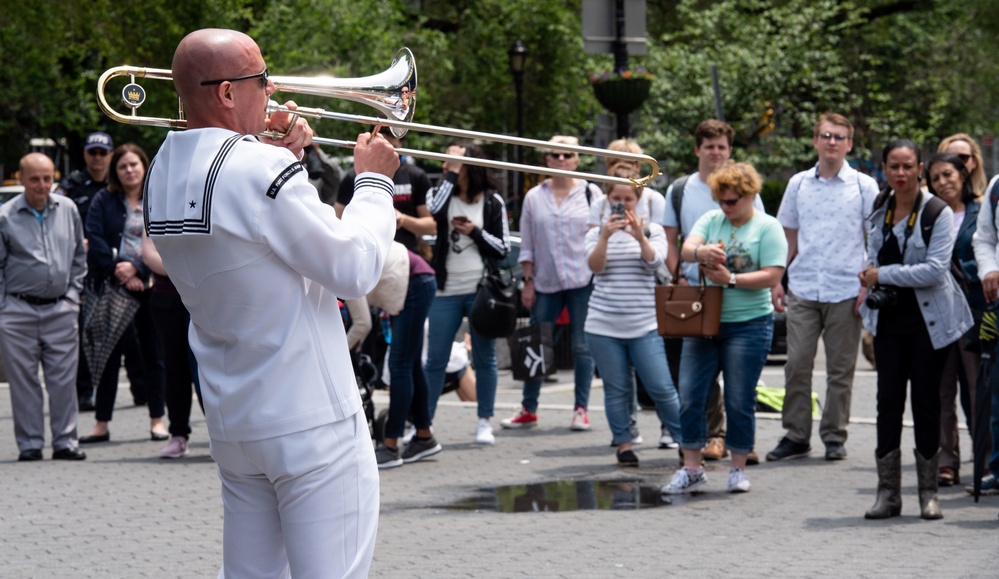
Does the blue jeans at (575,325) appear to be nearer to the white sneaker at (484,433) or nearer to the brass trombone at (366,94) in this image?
the white sneaker at (484,433)

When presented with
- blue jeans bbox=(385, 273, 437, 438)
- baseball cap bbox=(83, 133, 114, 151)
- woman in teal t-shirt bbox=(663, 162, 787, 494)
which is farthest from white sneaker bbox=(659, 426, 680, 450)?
baseball cap bbox=(83, 133, 114, 151)

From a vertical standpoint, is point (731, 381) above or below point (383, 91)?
below

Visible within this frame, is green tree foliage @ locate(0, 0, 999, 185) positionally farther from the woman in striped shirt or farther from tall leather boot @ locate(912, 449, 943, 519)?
tall leather boot @ locate(912, 449, 943, 519)

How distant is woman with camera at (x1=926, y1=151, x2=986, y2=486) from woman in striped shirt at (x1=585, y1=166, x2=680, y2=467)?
159cm

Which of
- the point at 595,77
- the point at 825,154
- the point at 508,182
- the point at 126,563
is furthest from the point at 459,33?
Result: the point at 126,563

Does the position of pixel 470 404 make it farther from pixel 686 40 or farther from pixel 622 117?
pixel 686 40

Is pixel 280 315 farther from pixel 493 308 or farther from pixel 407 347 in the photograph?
pixel 493 308

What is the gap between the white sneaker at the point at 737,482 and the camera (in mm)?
7758

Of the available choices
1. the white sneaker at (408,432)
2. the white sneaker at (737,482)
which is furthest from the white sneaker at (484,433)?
the white sneaker at (737,482)

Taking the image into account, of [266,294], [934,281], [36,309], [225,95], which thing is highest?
[225,95]

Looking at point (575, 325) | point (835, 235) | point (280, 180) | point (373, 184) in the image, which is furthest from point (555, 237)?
point (280, 180)

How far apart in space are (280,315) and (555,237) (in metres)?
6.62

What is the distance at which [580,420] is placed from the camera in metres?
10.2

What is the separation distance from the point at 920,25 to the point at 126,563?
30813mm
